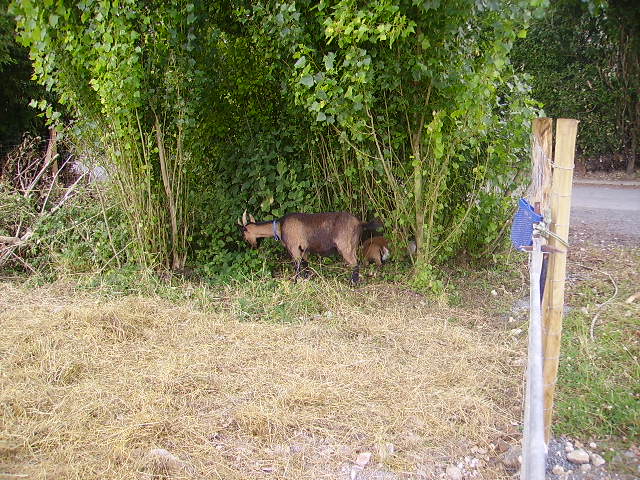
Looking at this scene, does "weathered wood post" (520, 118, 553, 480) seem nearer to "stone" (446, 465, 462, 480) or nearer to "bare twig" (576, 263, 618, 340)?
"stone" (446, 465, 462, 480)

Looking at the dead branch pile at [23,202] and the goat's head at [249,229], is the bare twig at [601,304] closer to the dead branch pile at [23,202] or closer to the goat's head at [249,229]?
the goat's head at [249,229]

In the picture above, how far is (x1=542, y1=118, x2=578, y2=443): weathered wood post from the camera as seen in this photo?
2318 millimetres

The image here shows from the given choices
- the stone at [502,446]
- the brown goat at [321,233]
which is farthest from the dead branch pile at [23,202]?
the stone at [502,446]

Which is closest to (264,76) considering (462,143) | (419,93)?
(419,93)

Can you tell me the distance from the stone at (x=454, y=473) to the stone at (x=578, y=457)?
556 mm

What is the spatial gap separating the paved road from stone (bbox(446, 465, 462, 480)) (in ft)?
16.4

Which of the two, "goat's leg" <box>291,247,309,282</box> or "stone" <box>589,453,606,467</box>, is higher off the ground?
"goat's leg" <box>291,247,309,282</box>

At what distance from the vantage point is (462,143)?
4543mm

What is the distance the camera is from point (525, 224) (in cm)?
239

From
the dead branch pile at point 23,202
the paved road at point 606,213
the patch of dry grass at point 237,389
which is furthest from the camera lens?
the paved road at point 606,213

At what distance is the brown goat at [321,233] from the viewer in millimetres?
4781

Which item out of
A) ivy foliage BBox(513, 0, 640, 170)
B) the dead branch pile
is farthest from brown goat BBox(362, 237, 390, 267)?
ivy foliage BBox(513, 0, 640, 170)

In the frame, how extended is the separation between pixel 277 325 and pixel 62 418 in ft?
5.37

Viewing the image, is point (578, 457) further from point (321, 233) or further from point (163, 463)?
point (321, 233)
